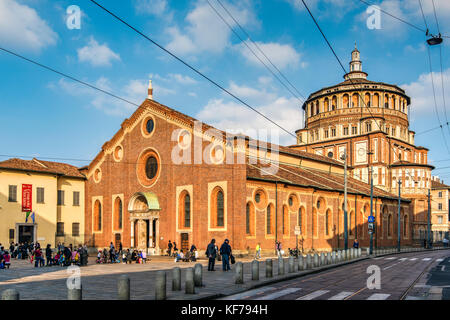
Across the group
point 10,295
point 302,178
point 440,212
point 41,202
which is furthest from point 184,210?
point 440,212

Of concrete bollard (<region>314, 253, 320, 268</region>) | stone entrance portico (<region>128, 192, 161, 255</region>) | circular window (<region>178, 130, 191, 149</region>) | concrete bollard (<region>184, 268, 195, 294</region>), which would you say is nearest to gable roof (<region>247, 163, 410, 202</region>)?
circular window (<region>178, 130, 191, 149</region>)

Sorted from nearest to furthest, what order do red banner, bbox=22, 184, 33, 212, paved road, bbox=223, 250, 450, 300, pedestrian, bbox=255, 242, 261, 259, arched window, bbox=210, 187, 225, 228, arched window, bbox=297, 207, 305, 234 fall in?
1. paved road, bbox=223, 250, 450, 300
2. pedestrian, bbox=255, 242, 261, 259
3. arched window, bbox=210, 187, 225, 228
4. arched window, bbox=297, 207, 305, 234
5. red banner, bbox=22, 184, 33, 212

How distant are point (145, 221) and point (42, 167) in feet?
41.8

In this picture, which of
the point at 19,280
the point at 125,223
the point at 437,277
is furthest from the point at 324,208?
the point at 19,280

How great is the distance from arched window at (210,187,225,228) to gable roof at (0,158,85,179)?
62.1 feet

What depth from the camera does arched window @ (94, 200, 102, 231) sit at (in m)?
46.3

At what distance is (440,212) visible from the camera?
271 feet

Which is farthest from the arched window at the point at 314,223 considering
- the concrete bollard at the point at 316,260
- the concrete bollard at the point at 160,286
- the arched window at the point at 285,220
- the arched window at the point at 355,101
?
the arched window at the point at 355,101

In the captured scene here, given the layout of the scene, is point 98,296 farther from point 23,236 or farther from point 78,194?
point 78,194

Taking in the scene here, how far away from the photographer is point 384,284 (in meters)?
A: 16.4

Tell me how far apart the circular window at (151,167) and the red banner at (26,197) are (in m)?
11.2

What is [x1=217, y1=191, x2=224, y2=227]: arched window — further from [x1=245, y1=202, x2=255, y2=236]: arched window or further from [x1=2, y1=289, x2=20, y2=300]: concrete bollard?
[x1=2, y1=289, x2=20, y2=300]: concrete bollard

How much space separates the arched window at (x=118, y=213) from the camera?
43.8m

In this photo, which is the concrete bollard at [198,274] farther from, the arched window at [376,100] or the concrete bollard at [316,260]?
the arched window at [376,100]
